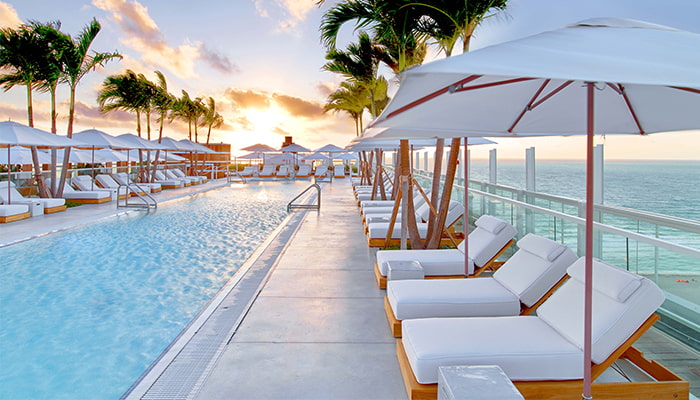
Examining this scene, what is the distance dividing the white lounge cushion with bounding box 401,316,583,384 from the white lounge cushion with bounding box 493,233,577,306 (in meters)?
0.80

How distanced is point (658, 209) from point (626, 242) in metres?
47.5

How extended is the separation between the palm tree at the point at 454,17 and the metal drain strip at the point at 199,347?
3792 mm

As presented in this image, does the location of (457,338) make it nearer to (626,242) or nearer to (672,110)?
(626,242)

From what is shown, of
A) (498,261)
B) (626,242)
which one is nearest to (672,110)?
(626,242)

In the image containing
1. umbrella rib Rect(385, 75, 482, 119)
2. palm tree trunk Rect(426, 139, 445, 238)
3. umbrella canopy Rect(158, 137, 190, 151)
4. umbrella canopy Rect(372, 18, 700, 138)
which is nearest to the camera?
umbrella canopy Rect(372, 18, 700, 138)

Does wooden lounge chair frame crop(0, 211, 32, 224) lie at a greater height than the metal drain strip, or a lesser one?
greater

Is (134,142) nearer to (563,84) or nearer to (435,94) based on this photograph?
(563,84)

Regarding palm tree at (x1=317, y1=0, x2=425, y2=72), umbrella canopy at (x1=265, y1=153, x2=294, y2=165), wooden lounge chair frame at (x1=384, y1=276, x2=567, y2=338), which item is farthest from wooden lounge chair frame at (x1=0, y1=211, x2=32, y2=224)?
umbrella canopy at (x1=265, y1=153, x2=294, y2=165)

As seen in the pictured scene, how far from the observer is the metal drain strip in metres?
2.86

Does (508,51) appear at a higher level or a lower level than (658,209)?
higher

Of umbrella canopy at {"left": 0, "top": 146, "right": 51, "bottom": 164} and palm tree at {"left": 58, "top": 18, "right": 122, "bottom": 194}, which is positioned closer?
Answer: palm tree at {"left": 58, "top": 18, "right": 122, "bottom": 194}

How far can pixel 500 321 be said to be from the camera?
2.96 m

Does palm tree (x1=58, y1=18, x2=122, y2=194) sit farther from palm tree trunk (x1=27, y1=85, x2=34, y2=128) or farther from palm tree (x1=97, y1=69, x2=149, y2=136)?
palm tree (x1=97, y1=69, x2=149, y2=136)

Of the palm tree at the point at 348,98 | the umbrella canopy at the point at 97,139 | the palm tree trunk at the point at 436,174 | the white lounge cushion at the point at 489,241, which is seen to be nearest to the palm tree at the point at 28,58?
the umbrella canopy at the point at 97,139
